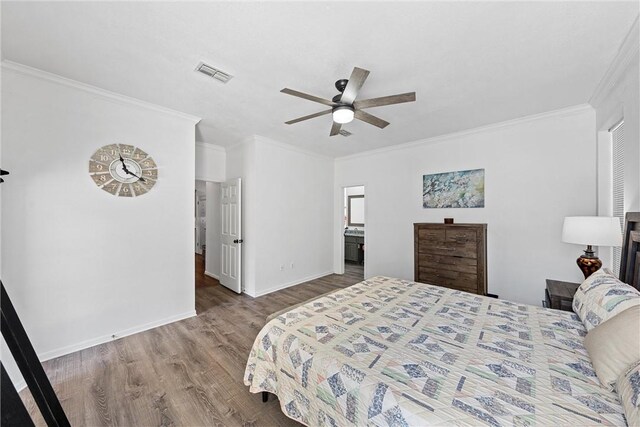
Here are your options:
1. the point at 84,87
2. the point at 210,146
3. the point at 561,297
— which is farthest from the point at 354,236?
the point at 84,87

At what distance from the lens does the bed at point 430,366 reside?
104cm

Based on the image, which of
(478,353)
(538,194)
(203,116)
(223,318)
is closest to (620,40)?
(538,194)

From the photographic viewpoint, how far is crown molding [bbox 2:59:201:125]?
2.16 metres

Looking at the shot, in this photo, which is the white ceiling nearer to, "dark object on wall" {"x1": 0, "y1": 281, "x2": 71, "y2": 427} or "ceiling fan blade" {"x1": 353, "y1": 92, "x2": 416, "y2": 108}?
"ceiling fan blade" {"x1": 353, "y1": 92, "x2": 416, "y2": 108}

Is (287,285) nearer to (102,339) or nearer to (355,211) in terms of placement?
(102,339)

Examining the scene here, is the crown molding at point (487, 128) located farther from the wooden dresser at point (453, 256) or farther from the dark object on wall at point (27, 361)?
the dark object on wall at point (27, 361)

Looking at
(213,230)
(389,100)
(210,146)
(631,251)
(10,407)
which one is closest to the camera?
(10,407)

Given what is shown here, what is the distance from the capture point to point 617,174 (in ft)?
8.62

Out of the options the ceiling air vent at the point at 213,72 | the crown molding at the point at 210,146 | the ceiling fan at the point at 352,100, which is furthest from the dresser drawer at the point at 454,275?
the crown molding at the point at 210,146

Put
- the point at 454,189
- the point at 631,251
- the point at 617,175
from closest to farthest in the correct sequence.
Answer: the point at 631,251, the point at 617,175, the point at 454,189

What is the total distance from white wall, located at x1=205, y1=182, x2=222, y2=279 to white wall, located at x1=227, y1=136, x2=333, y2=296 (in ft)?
2.80

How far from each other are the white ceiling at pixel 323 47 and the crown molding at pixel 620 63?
58mm

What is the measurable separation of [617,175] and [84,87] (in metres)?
5.62

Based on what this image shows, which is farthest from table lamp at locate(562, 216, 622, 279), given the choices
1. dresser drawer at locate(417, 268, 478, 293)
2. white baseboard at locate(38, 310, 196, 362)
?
white baseboard at locate(38, 310, 196, 362)
